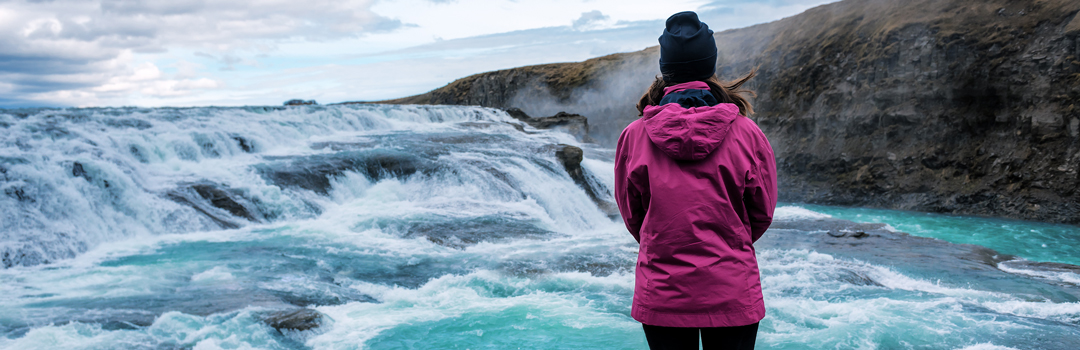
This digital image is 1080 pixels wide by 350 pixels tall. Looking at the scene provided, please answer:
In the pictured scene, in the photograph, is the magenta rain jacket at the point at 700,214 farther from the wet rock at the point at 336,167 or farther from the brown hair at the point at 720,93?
the wet rock at the point at 336,167

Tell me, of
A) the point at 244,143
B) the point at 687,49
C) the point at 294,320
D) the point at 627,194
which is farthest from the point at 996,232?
the point at 244,143

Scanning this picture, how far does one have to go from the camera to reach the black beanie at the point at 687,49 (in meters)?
1.82

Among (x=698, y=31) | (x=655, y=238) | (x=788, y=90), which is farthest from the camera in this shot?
(x=788, y=90)

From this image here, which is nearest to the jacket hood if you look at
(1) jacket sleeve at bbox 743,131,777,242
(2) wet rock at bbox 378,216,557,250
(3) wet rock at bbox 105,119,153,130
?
(1) jacket sleeve at bbox 743,131,777,242

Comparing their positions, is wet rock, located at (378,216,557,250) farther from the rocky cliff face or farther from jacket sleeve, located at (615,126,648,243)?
the rocky cliff face

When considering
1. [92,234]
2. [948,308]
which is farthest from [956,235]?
[92,234]

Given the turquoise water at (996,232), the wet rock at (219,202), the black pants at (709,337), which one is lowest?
the turquoise water at (996,232)

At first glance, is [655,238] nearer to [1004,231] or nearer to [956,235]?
[956,235]

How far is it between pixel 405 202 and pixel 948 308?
27.7 feet

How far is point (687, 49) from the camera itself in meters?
1.82

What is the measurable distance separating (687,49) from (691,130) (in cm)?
37

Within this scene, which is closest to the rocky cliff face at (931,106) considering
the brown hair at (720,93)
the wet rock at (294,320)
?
the wet rock at (294,320)

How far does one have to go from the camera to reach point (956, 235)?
36.5 feet

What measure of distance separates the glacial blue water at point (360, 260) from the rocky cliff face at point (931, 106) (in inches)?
61.9
